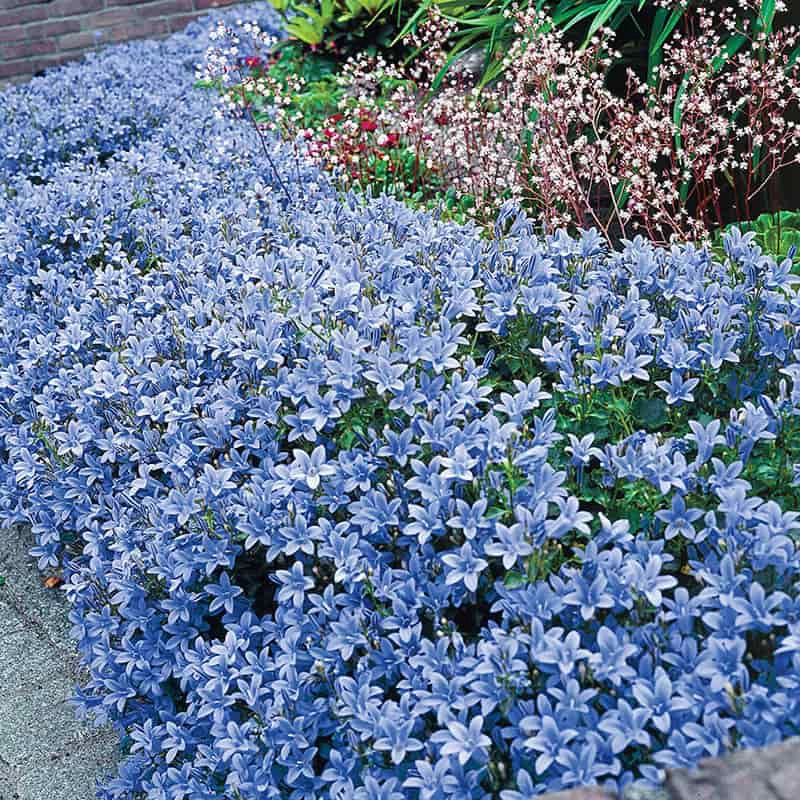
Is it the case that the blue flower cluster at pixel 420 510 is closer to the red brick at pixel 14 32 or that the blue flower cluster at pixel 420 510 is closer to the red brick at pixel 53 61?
the red brick at pixel 53 61

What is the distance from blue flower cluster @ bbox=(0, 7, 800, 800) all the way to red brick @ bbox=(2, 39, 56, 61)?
630 cm

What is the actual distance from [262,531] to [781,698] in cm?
97

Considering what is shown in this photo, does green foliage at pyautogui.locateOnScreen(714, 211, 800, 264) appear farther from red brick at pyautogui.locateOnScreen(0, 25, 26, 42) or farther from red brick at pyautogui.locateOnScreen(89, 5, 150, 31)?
red brick at pyautogui.locateOnScreen(0, 25, 26, 42)

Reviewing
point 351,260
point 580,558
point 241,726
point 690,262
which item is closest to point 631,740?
point 580,558

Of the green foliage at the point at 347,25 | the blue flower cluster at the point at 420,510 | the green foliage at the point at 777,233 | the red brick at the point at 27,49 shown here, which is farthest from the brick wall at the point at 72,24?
the green foliage at the point at 777,233

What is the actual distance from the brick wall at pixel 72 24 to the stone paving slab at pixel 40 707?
6.07 meters

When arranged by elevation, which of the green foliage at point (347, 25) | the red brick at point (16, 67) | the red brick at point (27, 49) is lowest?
the red brick at point (16, 67)

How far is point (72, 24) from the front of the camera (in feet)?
26.5

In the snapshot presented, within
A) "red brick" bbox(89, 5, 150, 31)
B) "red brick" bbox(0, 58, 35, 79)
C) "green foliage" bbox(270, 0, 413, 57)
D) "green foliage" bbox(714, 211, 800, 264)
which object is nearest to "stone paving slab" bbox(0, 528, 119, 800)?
"green foliage" bbox(714, 211, 800, 264)

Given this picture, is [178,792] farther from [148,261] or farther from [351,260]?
[148,261]

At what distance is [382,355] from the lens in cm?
203

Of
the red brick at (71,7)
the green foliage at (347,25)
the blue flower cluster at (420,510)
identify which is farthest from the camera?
the red brick at (71,7)

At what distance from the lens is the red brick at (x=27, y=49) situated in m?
8.16

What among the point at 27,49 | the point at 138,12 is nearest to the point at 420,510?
the point at 138,12
